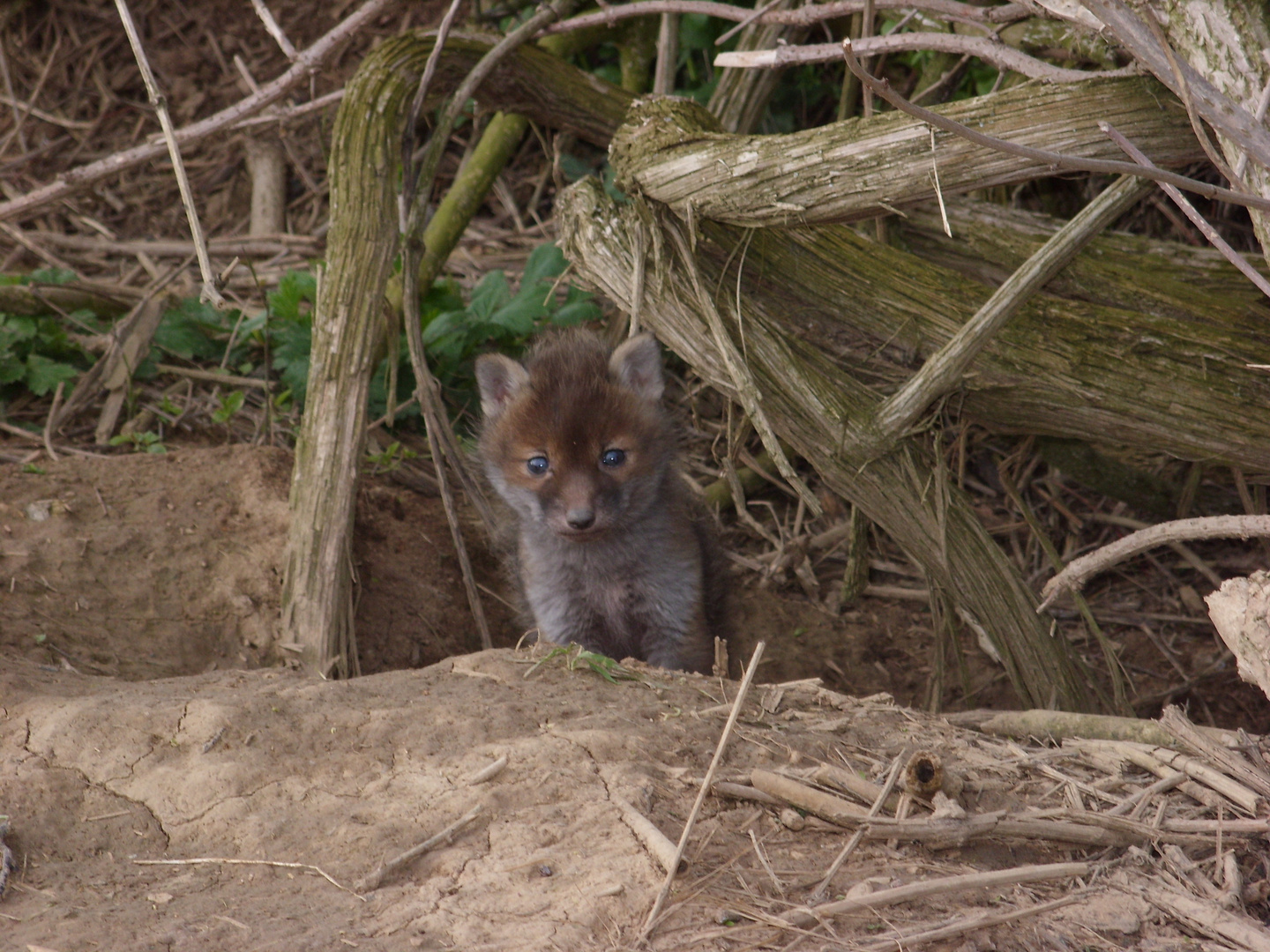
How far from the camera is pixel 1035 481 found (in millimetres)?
5516

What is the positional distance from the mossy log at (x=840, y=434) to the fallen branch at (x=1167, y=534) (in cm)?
95

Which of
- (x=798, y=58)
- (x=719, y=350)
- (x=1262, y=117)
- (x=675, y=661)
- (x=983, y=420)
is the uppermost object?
(x=798, y=58)

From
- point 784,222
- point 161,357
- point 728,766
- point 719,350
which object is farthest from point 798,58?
point 161,357

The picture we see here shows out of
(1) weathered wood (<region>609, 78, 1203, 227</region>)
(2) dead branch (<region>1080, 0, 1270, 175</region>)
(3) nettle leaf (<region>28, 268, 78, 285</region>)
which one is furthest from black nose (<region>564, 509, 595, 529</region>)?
(3) nettle leaf (<region>28, 268, 78, 285</region>)

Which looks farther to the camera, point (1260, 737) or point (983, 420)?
point (983, 420)

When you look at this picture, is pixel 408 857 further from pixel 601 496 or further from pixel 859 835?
pixel 601 496

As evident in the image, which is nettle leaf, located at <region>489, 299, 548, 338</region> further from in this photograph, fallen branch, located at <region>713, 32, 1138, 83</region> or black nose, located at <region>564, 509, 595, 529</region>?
fallen branch, located at <region>713, 32, 1138, 83</region>

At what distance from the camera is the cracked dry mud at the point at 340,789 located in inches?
81.7

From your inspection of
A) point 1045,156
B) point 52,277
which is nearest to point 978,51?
point 1045,156

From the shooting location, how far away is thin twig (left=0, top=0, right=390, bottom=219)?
12.1 ft

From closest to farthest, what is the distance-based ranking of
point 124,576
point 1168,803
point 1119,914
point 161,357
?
point 1119,914 < point 1168,803 < point 124,576 < point 161,357

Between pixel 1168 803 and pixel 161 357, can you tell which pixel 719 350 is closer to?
pixel 1168 803

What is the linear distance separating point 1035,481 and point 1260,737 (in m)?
2.86

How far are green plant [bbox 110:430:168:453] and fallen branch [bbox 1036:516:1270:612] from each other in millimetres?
4007
